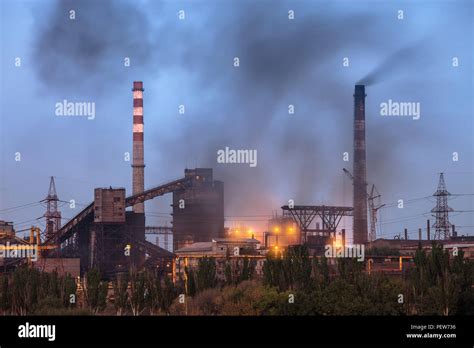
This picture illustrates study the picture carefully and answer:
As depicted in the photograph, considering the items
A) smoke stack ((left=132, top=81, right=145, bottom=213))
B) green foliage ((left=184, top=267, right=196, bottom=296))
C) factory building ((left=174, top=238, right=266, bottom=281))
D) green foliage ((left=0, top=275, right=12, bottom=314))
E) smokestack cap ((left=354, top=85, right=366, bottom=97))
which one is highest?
smokestack cap ((left=354, top=85, right=366, bottom=97))

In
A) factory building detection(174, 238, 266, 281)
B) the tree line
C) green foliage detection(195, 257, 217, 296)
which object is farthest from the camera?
factory building detection(174, 238, 266, 281)

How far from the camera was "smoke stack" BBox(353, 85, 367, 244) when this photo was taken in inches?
4250

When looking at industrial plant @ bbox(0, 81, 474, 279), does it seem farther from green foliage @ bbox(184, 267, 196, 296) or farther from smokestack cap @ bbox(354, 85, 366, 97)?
green foliage @ bbox(184, 267, 196, 296)

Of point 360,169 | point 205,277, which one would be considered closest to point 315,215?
point 360,169

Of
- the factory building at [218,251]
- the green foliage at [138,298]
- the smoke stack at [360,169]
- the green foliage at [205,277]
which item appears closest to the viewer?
the green foliage at [138,298]

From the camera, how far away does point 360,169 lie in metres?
110

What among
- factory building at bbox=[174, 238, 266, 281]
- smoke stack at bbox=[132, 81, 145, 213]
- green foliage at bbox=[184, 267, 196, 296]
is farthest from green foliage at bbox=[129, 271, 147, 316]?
smoke stack at bbox=[132, 81, 145, 213]

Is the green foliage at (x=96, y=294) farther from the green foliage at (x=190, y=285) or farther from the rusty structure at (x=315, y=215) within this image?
the rusty structure at (x=315, y=215)

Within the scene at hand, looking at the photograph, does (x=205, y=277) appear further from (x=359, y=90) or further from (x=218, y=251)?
(x=359, y=90)

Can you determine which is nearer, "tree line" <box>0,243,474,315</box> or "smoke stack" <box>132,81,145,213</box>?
"tree line" <box>0,243,474,315</box>

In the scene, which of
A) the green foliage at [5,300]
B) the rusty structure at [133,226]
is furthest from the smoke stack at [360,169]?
the green foliage at [5,300]

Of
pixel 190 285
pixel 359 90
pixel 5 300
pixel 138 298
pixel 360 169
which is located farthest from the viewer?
pixel 359 90

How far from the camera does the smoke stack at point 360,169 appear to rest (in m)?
108

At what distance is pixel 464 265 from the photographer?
57.9 meters
